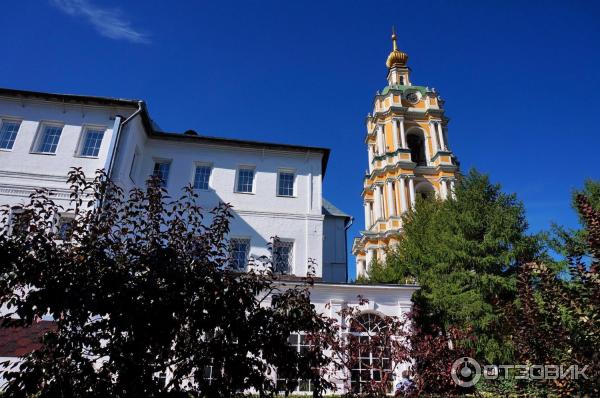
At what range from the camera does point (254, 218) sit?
17938 millimetres

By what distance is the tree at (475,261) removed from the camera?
16469mm

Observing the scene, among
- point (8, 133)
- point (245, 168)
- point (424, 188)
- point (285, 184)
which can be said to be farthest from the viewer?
point (424, 188)

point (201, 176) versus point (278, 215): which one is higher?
point (201, 176)

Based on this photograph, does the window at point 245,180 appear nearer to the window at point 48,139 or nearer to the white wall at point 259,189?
the white wall at point 259,189

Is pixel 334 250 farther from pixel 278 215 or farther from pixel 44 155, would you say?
pixel 44 155

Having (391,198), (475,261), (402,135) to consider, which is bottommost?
(475,261)

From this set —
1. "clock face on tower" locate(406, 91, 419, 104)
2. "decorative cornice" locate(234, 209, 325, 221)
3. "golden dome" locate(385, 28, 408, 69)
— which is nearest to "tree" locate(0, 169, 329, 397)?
"decorative cornice" locate(234, 209, 325, 221)

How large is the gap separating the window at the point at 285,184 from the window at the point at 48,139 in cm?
1050

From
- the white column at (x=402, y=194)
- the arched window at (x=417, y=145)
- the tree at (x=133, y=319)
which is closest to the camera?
the tree at (x=133, y=319)

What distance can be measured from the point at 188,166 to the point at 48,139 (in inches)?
246

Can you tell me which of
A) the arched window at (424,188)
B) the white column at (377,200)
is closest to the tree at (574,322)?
the white column at (377,200)

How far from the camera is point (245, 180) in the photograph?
1908cm

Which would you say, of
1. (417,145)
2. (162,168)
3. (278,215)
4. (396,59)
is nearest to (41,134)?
(162,168)

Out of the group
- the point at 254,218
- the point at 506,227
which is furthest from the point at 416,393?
the point at 506,227
